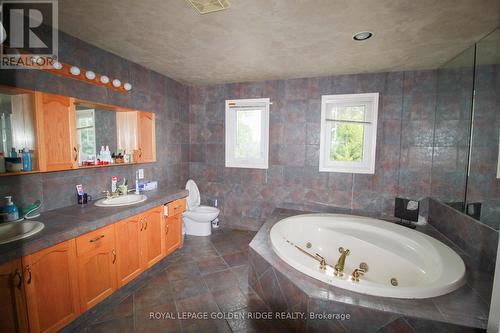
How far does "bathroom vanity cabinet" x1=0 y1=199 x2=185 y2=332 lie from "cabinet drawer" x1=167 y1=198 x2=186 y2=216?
199 mm

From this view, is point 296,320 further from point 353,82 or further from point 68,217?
point 353,82

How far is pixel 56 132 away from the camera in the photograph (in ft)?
5.73

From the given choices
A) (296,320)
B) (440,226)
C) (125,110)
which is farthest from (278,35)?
(440,226)

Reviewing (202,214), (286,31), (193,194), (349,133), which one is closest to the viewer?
(286,31)

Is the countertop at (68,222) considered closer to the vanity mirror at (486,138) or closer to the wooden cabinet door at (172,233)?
the wooden cabinet door at (172,233)

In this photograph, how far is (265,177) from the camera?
136 inches

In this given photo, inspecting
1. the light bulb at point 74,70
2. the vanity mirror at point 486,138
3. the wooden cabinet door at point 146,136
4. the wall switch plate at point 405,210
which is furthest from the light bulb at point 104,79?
the wall switch plate at point 405,210

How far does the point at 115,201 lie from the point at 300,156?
2491 mm

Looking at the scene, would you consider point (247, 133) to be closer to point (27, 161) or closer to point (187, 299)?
point (187, 299)

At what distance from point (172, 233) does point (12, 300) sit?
4.90 feet

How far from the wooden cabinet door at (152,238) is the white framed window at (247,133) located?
1.54 metres

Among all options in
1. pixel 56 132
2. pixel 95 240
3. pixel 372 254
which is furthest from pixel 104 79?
pixel 372 254

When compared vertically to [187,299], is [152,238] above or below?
above

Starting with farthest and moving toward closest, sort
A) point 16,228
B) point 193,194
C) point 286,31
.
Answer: point 193,194 → point 286,31 → point 16,228
